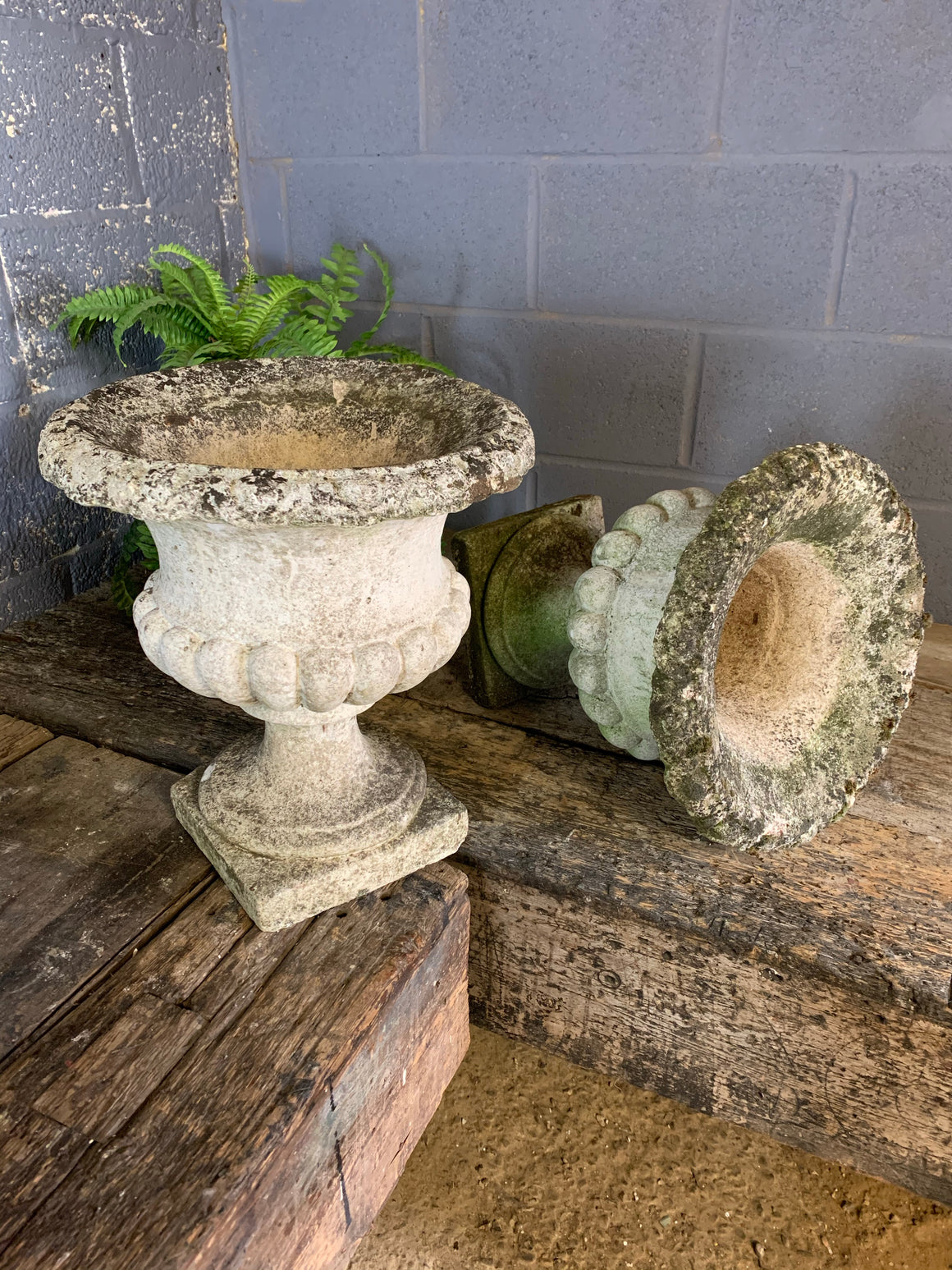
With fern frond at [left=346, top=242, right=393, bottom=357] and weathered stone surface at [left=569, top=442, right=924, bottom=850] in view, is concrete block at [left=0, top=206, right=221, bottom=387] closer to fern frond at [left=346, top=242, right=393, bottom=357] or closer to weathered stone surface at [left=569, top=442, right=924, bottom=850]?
fern frond at [left=346, top=242, right=393, bottom=357]

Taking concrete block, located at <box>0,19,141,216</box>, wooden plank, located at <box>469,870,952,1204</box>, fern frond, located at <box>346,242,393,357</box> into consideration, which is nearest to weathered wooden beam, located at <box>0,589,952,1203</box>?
wooden plank, located at <box>469,870,952,1204</box>

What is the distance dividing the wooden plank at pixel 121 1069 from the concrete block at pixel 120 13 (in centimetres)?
201

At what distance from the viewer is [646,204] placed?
6.75ft

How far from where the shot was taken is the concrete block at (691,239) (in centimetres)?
195

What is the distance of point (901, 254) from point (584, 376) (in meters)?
0.78

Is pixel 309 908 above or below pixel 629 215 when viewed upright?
below

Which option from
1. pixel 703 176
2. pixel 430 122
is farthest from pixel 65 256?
pixel 703 176

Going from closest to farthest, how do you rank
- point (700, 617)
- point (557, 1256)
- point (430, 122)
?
point (700, 617)
point (557, 1256)
point (430, 122)

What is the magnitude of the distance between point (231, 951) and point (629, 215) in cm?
186

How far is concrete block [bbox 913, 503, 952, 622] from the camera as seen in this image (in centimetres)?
211

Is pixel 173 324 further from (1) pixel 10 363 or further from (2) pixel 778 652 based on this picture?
(2) pixel 778 652

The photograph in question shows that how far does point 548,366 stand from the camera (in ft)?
7.57

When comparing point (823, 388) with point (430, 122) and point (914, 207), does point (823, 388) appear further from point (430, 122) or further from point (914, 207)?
point (430, 122)

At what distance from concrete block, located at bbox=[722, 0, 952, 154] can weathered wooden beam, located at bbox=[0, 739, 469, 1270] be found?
1765 millimetres
